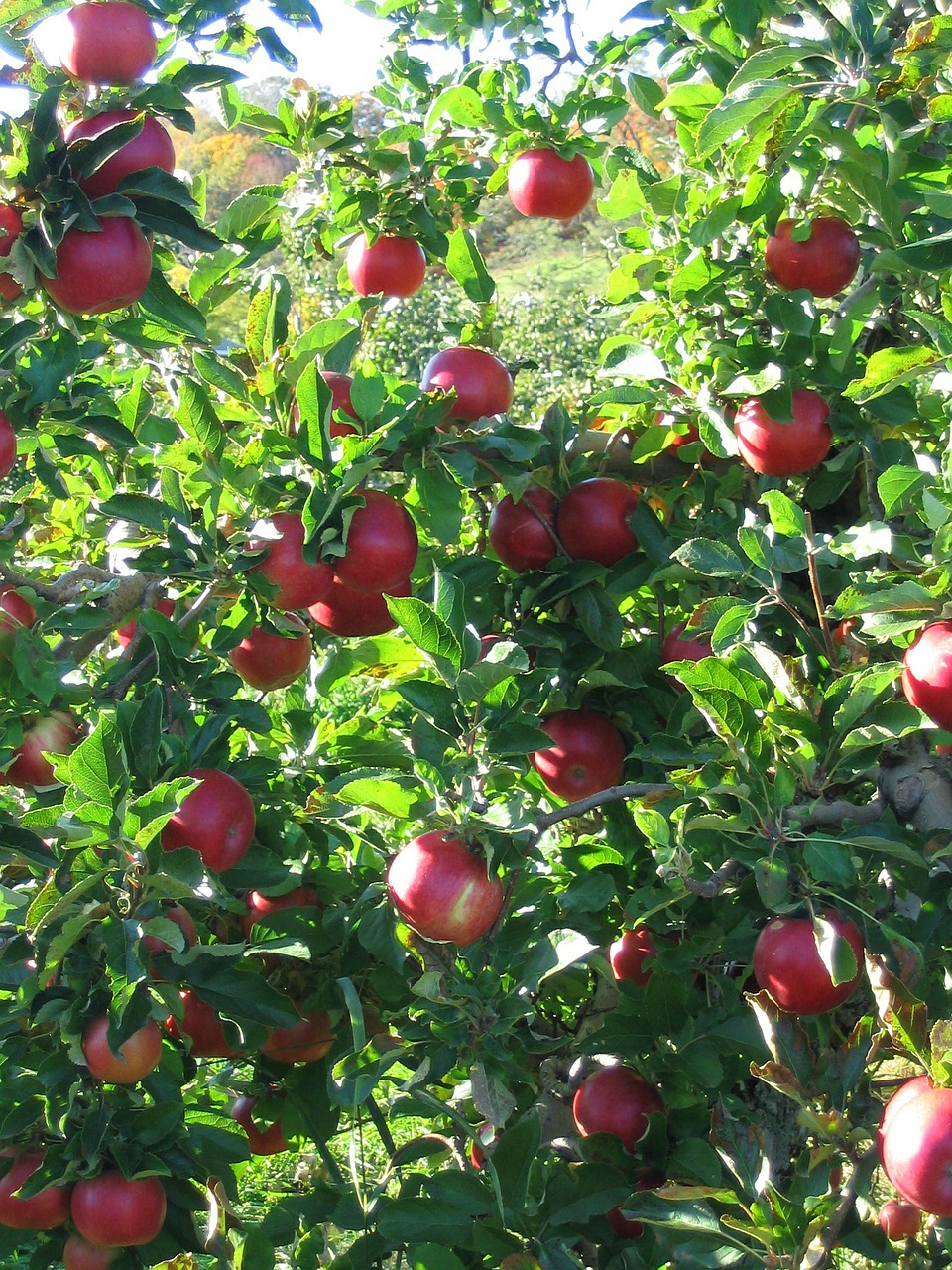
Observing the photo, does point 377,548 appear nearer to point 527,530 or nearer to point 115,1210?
point 527,530

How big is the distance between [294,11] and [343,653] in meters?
0.74

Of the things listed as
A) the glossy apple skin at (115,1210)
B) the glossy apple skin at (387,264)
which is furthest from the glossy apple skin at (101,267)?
Answer: the glossy apple skin at (115,1210)

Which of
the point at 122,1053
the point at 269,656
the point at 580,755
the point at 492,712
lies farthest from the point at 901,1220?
the point at 269,656

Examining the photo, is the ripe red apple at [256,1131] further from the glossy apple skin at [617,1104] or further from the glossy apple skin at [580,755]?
the glossy apple skin at [580,755]

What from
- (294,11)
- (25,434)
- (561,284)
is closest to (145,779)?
(25,434)

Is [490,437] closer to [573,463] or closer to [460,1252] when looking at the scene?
[573,463]

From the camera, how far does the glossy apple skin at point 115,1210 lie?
1.28 metres

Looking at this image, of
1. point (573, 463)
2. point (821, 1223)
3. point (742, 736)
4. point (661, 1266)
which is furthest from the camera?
point (573, 463)

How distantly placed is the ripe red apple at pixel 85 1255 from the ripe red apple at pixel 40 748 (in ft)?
1.63

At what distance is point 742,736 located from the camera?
1.16 m

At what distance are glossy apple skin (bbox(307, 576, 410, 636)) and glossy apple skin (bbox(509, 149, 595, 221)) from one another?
32.8 inches

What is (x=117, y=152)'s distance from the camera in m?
1.27

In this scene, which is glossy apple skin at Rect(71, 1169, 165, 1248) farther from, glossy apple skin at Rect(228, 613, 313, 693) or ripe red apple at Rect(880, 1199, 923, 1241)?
ripe red apple at Rect(880, 1199, 923, 1241)

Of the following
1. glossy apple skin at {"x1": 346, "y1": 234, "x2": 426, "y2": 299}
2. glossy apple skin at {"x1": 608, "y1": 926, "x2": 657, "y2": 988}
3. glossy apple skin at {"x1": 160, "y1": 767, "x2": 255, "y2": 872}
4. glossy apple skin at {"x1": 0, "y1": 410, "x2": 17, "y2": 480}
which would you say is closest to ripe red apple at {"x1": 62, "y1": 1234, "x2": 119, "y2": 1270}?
glossy apple skin at {"x1": 160, "y1": 767, "x2": 255, "y2": 872}
